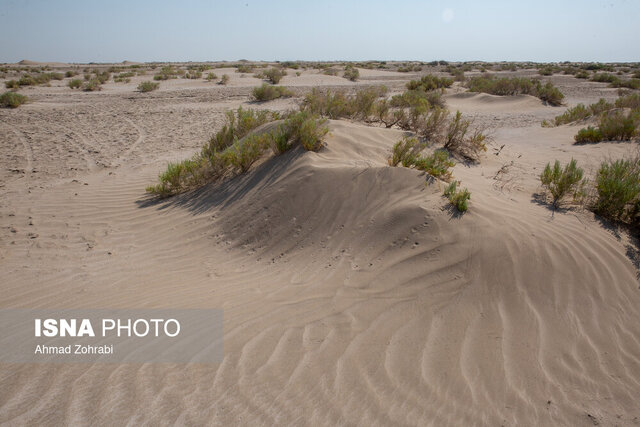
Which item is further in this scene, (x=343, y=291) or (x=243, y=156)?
(x=243, y=156)

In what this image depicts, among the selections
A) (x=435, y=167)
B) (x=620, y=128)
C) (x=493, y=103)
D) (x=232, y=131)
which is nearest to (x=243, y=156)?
(x=232, y=131)

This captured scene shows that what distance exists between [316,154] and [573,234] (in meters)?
3.38

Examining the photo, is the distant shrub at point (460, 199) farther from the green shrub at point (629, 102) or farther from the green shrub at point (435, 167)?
the green shrub at point (629, 102)

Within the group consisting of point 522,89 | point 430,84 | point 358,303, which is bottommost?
point 358,303

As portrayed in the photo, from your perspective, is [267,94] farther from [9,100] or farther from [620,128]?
[620,128]

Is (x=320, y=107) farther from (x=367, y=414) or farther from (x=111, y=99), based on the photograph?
(x=111, y=99)

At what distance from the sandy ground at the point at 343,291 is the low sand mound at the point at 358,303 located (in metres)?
0.02

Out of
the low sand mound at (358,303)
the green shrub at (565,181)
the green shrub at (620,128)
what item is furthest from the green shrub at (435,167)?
the green shrub at (620,128)

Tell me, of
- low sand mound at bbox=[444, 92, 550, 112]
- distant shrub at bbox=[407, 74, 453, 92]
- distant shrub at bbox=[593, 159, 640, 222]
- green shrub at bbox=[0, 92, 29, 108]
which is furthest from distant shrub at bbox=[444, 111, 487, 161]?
green shrub at bbox=[0, 92, 29, 108]

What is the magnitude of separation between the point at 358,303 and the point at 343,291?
0.22 meters

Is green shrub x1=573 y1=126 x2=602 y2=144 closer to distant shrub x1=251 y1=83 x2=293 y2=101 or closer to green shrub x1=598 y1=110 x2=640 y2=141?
green shrub x1=598 y1=110 x2=640 y2=141

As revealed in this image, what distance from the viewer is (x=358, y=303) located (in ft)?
9.74

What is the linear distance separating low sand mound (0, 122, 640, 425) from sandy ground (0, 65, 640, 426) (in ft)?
0.05

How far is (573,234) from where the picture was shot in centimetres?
348
